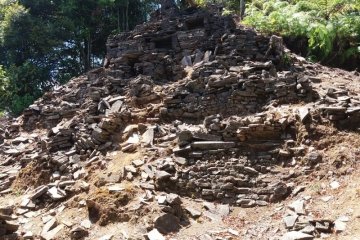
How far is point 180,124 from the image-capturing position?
11.1 metres

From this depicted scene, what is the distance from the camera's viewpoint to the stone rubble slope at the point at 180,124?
8.83m

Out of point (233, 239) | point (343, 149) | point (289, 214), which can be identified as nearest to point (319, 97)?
point (343, 149)

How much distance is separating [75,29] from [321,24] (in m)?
16.2

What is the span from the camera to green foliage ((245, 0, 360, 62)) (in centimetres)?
1426

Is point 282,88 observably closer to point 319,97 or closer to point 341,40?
point 319,97

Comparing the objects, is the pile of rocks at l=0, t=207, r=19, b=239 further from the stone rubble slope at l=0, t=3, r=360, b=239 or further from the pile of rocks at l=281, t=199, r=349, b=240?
the pile of rocks at l=281, t=199, r=349, b=240

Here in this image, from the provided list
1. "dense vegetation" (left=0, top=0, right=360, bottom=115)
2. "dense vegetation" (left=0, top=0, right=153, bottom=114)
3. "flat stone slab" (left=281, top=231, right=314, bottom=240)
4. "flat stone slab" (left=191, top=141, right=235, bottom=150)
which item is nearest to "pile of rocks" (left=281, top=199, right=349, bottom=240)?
"flat stone slab" (left=281, top=231, right=314, bottom=240)

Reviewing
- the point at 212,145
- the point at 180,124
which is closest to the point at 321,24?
the point at 180,124

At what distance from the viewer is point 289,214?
7.50 metres

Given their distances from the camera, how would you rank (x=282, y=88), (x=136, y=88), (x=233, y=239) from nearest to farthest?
(x=233, y=239)
(x=282, y=88)
(x=136, y=88)

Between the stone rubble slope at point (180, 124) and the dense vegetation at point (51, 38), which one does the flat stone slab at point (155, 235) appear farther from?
the dense vegetation at point (51, 38)

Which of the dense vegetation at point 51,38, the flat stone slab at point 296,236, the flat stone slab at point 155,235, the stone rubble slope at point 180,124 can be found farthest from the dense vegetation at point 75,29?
the flat stone slab at point 155,235

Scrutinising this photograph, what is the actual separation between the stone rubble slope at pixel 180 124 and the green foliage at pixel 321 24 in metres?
1.60

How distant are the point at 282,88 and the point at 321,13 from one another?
21.8 feet
